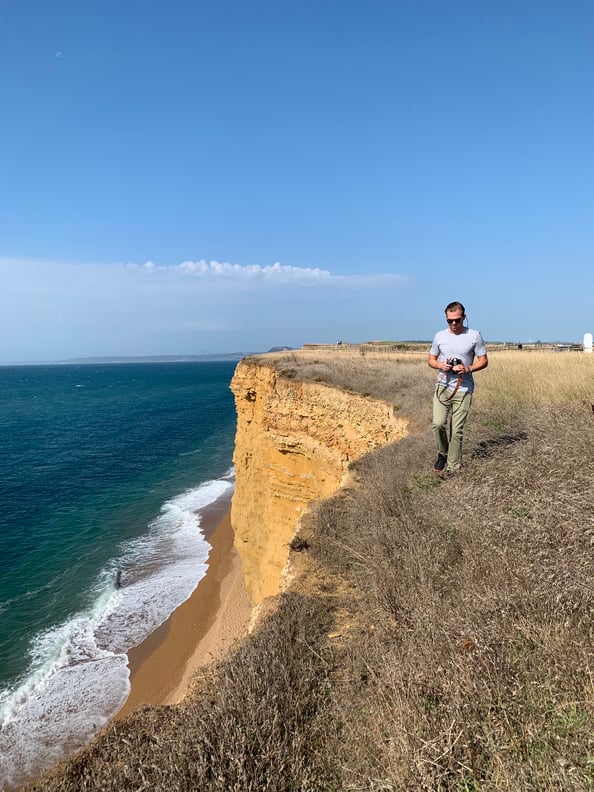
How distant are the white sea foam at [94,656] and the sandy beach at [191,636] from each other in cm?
41

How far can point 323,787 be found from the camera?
230 cm

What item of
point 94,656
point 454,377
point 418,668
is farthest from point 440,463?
point 94,656

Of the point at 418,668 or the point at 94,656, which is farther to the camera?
the point at 94,656

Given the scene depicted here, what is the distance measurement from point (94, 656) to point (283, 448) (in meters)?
8.50

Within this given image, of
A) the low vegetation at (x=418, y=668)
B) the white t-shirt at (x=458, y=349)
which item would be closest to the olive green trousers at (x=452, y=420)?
the white t-shirt at (x=458, y=349)

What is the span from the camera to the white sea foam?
10.7 m

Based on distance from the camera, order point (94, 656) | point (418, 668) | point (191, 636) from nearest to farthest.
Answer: point (418, 668) < point (94, 656) < point (191, 636)

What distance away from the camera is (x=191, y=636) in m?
14.6

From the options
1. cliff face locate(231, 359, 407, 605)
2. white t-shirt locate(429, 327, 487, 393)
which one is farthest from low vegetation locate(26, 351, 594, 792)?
cliff face locate(231, 359, 407, 605)

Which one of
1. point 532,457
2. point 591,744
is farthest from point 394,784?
point 532,457

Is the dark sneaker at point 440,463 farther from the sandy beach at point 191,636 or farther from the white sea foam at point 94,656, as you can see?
the white sea foam at point 94,656

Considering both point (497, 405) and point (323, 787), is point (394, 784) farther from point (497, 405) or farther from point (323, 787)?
point (497, 405)

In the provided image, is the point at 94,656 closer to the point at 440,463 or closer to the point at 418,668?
the point at 440,463

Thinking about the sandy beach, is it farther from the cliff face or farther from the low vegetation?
the low vegetation
